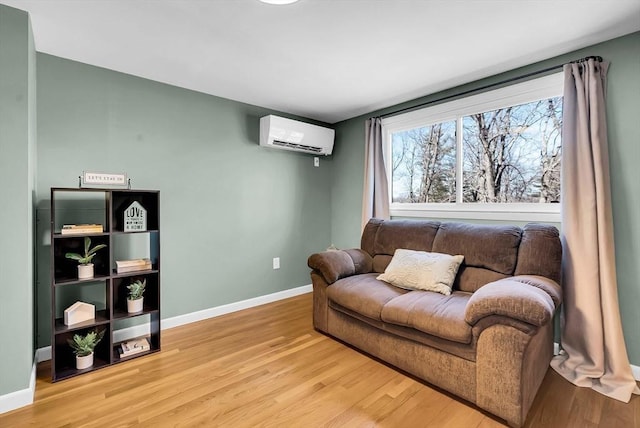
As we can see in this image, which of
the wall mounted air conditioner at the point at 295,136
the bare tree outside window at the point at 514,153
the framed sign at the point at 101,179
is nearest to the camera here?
the framed sign at the point at 101,179

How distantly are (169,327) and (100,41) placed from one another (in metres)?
2.42

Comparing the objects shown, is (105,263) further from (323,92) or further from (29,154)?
(323,92)

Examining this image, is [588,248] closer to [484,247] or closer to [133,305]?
[484,247]

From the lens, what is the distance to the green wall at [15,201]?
5.75 feet

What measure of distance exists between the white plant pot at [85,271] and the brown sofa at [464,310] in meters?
1.70

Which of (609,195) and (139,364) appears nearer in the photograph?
(609,195)

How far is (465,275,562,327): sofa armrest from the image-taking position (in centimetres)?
153

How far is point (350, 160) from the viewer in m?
4.04

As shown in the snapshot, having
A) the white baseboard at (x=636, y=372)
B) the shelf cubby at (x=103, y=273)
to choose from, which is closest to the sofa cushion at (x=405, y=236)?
the white baseboard at (x=636, y=372)

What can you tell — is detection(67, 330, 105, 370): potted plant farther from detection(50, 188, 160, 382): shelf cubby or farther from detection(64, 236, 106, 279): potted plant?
detection(64, 236, 106, 279): potted plant

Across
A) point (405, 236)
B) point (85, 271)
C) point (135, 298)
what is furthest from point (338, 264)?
point (85, 271)

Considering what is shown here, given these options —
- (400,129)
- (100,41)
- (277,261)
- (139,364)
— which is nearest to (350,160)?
(400,129)

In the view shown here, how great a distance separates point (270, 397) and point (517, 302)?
152cm

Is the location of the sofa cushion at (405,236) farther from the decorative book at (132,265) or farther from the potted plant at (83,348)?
the potted plant at (83,348)
